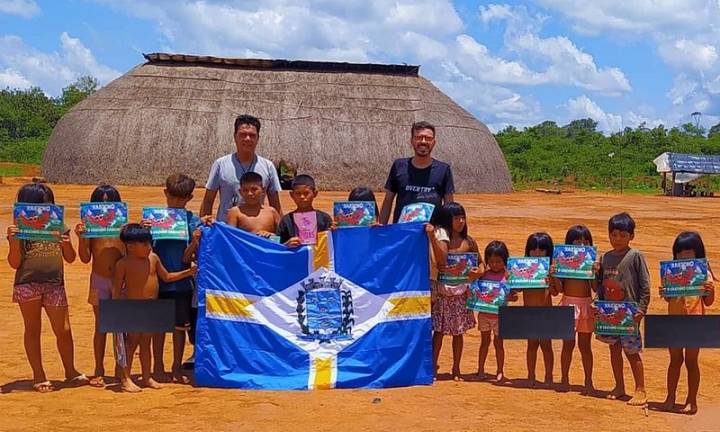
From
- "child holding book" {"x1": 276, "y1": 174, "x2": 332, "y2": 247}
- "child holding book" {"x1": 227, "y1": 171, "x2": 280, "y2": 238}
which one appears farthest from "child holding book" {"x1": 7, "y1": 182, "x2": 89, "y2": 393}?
"child holding book" {"x1": 276, "y1": 174, "x2": 332, "y2": 247}

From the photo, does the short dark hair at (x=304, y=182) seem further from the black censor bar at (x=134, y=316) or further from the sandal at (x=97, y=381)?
the sandal at (x=97, y=381)

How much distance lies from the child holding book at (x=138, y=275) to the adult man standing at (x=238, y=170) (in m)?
0.51

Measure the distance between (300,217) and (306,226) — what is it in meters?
0.08

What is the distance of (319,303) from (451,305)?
97cm

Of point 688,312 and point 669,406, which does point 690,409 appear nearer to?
point 669,406

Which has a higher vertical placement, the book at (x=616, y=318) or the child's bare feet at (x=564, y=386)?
the book at (x=616, y=318)

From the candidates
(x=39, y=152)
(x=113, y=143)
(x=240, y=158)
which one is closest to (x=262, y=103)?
(x=113, y=143)

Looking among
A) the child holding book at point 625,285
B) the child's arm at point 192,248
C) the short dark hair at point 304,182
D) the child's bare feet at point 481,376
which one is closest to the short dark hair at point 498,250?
the child holding book at point 625,285

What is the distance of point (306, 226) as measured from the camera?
5.69 metres

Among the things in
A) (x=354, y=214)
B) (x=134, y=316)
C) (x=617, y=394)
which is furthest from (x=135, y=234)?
(x=617, y=394)

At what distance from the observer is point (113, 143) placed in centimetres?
2786

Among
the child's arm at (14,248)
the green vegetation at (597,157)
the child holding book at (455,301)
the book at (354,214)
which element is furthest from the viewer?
the green vegetation at (597,157)

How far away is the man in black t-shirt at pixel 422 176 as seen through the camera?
5797 mm

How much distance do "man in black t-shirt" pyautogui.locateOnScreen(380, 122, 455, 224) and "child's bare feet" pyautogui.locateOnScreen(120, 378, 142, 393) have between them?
85.8 inches
